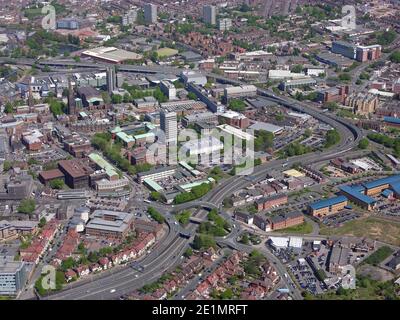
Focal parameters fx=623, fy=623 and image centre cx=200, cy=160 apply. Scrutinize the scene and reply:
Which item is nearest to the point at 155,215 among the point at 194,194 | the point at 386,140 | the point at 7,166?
the point at 194,194

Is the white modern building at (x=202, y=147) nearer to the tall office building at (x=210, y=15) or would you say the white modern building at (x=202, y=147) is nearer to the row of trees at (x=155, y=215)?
the row of trees at (x=155, y=215)

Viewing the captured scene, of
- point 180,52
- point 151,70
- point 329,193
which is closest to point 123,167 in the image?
point 329,193

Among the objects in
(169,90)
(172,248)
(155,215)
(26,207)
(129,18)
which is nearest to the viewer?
(172,248)

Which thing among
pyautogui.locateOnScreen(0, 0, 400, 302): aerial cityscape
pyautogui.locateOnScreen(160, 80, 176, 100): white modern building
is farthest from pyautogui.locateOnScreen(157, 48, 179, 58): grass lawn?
pyautogui.locateOnScreen(160, 80, 176, 100): white modern building

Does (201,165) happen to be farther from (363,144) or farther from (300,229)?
(363,144)

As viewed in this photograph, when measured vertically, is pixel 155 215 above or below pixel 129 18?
below
